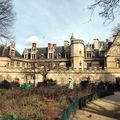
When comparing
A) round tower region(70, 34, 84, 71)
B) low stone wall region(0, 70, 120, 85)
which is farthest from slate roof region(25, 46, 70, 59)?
low stone wall region(0, 70, 120, 85)

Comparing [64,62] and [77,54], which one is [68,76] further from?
[64,62]

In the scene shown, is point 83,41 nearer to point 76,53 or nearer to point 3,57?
point 76,53

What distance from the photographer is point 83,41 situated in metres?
81.8

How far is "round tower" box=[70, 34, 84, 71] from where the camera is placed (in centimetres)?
7869

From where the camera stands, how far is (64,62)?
8156 cm

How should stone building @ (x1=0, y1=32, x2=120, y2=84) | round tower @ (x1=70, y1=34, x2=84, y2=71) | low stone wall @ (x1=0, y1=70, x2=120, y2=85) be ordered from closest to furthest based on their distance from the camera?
1. low stone wall @ (x1=0, y1=70, x2=120, y2=85)
2. stone building @ (x1=0, y1=32, x2=120, y2=84)
3. round tower @ (x1=70, y1=34, x2=84, y2=71)

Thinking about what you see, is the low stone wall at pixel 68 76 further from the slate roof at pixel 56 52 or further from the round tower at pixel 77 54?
the slate roof at pixel 56 52

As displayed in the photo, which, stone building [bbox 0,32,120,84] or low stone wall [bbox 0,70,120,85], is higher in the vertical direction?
stone building [bbox 0,32,120,84]

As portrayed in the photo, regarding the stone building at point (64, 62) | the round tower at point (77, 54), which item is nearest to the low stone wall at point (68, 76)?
the stone building at point (64, 62)

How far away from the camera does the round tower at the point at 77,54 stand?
78.7m

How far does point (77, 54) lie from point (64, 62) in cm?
438

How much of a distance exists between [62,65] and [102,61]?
9688 mm

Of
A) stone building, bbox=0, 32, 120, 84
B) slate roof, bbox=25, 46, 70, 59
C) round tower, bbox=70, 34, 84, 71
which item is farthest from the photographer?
slate roof, bbox=25, 46, 70, 59

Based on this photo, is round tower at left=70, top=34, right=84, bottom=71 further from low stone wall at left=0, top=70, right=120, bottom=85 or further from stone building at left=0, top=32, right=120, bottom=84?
low stone wall at left=0, top=70, right=120, bottom=85
